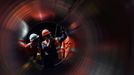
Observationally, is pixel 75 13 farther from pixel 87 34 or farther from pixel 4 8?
pixel 4 8

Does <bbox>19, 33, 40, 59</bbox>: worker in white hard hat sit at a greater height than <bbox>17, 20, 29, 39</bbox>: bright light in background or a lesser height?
lesser

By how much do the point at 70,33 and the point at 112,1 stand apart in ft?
0.44

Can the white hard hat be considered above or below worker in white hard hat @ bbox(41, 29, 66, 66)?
above

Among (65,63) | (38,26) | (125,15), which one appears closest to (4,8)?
(38,26)

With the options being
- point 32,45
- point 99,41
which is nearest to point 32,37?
point 32,45

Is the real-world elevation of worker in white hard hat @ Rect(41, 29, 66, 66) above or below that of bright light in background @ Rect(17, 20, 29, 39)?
below

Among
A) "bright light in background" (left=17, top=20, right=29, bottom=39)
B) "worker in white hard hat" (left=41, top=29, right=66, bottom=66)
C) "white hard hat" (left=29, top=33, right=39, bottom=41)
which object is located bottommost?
"worker in white hard hat" (left=41, top=29, right=66, bottom=66)

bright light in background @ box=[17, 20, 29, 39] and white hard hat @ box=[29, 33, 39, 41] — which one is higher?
bright light in background @ box=[17, 20, 29, 39]

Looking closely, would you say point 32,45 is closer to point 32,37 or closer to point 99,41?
point 32,37

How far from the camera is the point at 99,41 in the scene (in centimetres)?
85

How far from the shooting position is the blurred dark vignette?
2.69 feet

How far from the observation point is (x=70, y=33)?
83cm

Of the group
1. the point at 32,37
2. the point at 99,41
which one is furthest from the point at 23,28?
the point at 99,41

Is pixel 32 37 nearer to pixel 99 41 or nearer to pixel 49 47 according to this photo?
pixel 49 47
